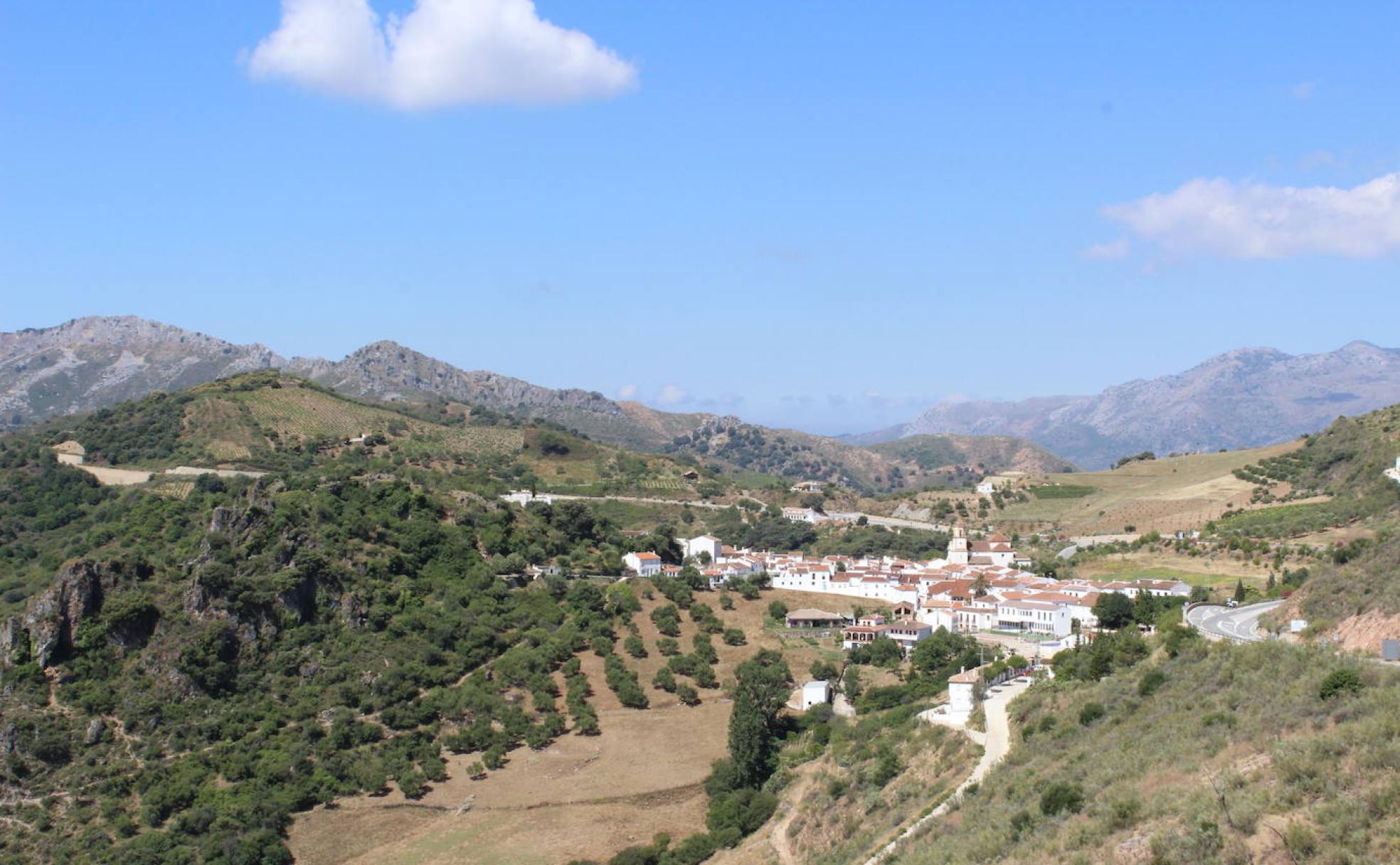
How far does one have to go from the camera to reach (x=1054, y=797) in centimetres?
2081

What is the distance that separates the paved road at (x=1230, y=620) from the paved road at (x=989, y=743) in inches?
224

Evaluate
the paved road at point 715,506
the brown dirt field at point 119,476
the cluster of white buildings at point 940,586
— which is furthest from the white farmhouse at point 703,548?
the brown dirt field at point 119,476

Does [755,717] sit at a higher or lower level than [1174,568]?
lower

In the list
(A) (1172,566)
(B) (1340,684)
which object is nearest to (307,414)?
(A) (1172,566)

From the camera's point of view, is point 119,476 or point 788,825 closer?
point 788,825

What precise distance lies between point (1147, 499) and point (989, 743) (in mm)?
65599

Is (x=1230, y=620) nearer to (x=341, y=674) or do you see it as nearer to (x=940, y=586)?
(x=940, y=586)

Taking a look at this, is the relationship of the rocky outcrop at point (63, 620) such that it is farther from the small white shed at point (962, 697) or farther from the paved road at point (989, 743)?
the small white shed at point (962, 697)

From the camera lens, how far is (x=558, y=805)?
40.9 metres

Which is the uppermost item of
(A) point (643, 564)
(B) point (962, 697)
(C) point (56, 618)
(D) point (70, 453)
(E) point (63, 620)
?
(D) point (70, 453)

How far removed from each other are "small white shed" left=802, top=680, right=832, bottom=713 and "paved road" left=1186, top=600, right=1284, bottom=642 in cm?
1316

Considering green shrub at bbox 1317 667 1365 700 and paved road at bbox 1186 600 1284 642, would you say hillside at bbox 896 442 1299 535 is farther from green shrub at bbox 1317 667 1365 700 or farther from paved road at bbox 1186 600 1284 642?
green shrub at bbox 1317 667 1365 700

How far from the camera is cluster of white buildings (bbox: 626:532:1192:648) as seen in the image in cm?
5294

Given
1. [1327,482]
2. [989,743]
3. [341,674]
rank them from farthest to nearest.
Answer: [1327,482] < [341,674] < [989,743]
